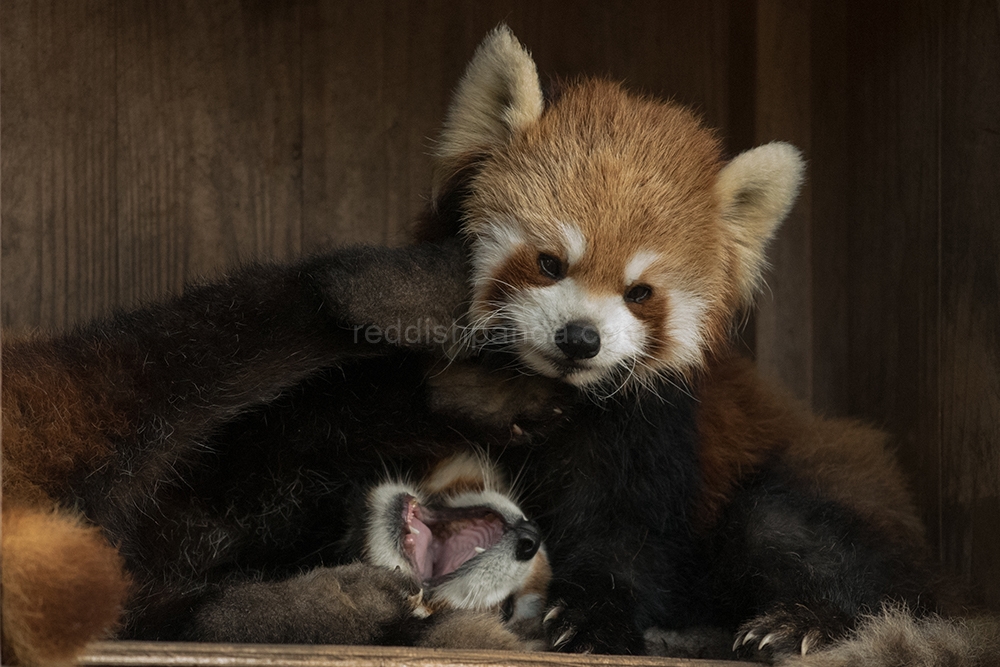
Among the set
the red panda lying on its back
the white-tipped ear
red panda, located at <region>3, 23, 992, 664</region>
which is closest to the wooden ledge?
the red panda lying on its back

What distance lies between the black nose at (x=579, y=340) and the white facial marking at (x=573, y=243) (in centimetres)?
14

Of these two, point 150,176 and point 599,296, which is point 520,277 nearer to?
point 599,296

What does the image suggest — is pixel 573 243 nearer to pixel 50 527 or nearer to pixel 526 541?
pixel 526 541

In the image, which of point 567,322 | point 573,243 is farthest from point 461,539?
point 573,243

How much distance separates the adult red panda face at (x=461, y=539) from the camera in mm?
2111

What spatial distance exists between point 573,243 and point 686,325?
33cm

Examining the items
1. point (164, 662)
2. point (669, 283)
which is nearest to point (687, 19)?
point (669, 283)

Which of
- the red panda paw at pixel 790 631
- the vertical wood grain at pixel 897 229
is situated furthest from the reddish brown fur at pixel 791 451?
the red panda paw at pixel 790 631

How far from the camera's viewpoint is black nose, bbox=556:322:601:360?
1.94 meters

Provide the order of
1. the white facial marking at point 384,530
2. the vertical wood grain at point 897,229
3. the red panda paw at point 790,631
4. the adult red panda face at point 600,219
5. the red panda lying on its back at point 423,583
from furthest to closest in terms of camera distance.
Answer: the vertical wood grain at point 897,229 < the white facial marking at point 384,530 < the adult red panda face at point 600,219 < the red panda paw at point 790,631 < the red panda lying on its back at point 423,583

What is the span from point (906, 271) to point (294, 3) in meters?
1.69

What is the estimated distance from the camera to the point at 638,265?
2.04 m

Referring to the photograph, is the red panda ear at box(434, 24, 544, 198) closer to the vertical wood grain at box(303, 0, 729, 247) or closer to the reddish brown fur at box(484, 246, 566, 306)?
the reddish brown fur at box(484, 246, 566, 306)

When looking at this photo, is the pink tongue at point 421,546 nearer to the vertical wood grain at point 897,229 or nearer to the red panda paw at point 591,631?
the red panda paw at point 591,631
